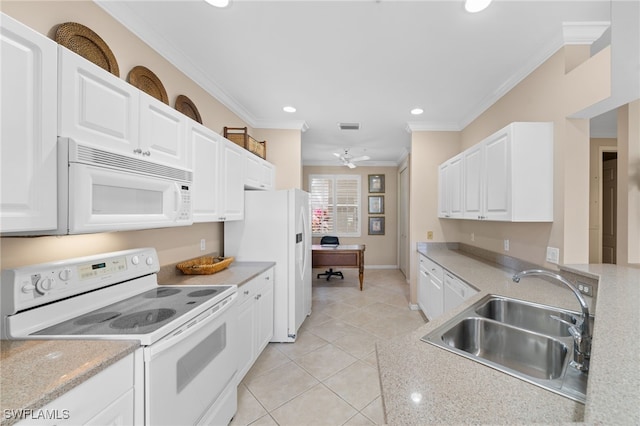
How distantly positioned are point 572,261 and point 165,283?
3136 mm

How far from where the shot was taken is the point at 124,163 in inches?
52.7

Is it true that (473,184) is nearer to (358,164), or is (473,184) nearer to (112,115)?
(112,115)

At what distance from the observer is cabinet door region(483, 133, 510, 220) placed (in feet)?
7.15

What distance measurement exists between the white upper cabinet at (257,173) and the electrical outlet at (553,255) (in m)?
2.85

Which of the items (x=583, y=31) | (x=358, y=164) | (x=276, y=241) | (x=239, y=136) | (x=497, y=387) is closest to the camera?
(x=497, y=387)

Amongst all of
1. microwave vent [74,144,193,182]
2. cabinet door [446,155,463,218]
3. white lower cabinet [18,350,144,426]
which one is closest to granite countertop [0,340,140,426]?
white lower cabinet [18,350,144,426]

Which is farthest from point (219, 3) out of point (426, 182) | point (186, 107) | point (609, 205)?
point (609, 205)

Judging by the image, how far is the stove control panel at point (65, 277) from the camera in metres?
1.09

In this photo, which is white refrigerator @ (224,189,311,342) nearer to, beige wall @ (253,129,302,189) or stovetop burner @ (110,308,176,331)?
beige wall @ (253,129,302,189)

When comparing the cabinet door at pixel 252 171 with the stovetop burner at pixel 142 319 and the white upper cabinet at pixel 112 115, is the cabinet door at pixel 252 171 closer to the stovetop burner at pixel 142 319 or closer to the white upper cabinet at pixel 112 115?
the white upper cabinet at pixel 112 115

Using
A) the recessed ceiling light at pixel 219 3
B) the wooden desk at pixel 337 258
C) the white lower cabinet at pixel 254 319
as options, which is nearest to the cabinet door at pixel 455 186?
the wooden desk at pixel 337 258

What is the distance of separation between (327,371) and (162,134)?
7.71ft

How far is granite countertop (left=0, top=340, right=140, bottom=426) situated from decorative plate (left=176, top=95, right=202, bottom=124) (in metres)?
1.91

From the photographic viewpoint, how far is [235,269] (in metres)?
2.60
